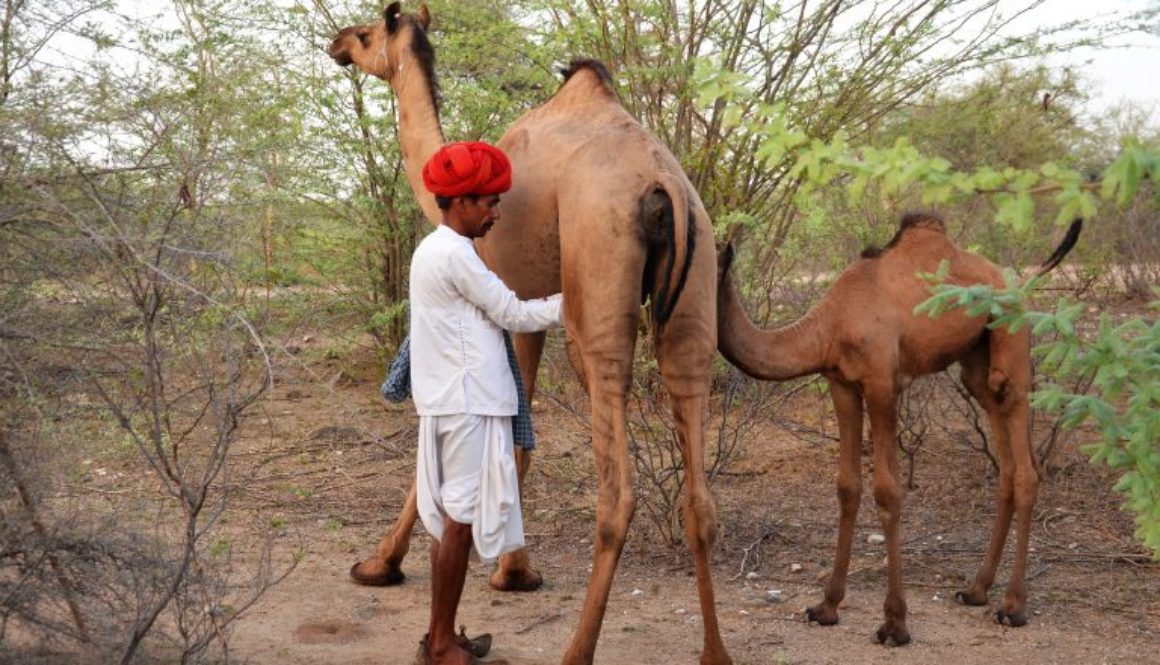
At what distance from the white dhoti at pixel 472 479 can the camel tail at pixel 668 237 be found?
2.49 ft

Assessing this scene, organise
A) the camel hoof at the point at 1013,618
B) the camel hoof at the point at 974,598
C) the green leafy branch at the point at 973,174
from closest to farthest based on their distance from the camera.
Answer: the green leafy branch at the point at 973,174, the camel hoof at the point at 1013,618, the camel hoof at the point at 974,598

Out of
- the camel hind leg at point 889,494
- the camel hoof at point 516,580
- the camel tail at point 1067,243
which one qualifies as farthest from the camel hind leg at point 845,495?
the camel hoof at point 516,580

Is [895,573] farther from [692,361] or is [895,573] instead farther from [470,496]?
[470,496]

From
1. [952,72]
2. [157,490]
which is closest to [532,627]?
[157,490]

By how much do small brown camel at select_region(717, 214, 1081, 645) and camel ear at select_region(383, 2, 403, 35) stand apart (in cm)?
221

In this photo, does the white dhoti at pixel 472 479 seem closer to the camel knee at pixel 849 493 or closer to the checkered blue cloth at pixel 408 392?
the checkered blue cloth at pixel 408 392

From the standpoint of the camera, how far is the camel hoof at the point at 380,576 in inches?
232

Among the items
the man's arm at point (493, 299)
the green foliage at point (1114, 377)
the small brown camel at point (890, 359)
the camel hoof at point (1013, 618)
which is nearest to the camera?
the green foliage at point (1114, 377)

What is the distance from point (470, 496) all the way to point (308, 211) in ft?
18.5

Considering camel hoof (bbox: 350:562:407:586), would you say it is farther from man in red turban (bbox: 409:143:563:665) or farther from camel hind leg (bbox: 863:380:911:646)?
camel hind leg (bbox: 863:380:911:646)

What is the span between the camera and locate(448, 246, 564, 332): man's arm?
175 inches

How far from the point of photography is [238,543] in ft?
21.3

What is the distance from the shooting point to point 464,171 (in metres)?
4.47

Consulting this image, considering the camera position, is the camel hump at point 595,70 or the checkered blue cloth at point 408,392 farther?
the camel hump at point 595,70
